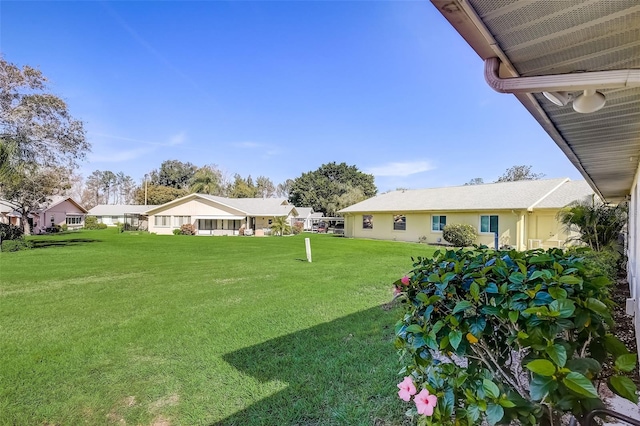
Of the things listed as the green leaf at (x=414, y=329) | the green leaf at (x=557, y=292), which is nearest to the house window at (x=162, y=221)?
the green leaf at (x=414, y=329)

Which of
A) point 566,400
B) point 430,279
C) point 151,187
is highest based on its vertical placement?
point 151,187

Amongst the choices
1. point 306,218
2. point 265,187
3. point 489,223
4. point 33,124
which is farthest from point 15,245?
point 265,187

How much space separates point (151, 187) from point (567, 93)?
61144 millimetres

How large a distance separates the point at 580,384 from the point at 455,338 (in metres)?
0.48

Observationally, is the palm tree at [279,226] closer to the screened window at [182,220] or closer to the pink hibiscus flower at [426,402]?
the screened window at [182,220]

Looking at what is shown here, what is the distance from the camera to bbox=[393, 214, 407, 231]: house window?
23.8 m

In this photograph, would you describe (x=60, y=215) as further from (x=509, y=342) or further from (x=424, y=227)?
(x=509, y=342)

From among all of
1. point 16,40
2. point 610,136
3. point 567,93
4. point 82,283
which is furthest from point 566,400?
point 16,40

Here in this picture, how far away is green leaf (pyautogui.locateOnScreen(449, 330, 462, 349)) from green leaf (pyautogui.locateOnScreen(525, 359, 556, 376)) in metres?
0.29

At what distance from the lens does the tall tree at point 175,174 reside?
58562 millimetres

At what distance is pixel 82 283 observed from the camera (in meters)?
9.09

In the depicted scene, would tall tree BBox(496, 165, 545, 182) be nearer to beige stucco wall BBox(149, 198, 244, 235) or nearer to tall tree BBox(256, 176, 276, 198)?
beige stucco wall BBox(149, 198, 244, 235)

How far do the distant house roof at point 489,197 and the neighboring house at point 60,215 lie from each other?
35.6 meters

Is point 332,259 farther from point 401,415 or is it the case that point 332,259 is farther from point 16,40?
point 16,40
